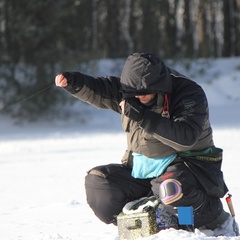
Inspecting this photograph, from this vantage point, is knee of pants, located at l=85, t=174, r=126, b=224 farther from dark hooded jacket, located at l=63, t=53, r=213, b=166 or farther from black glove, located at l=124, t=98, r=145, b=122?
black glove, located at l=124, t=98, r=145, b=122

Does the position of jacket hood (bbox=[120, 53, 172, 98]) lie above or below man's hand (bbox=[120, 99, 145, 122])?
above

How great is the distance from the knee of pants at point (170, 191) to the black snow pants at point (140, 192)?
12 mm

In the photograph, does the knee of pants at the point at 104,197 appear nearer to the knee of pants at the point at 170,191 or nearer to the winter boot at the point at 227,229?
the knee of pants at the point at 170,191

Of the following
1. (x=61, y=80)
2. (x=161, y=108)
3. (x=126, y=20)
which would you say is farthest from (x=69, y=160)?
(x=126, y=20)

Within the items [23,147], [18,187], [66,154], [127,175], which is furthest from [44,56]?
[127,175]

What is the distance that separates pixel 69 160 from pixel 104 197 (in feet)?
16.8

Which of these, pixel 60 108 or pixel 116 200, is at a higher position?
pixel 60 108

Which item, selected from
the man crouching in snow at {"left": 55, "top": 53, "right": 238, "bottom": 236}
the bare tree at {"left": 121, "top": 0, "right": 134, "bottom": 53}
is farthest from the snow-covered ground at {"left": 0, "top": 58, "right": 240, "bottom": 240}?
the bare tree at {"left": 121, "top": 0, "right": 134, "bottom": 53}

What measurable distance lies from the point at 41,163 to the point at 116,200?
199 inches

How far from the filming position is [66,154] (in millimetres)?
9961

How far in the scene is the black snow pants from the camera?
12.7ft

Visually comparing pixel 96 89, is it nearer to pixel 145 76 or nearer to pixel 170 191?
pixel 145 76

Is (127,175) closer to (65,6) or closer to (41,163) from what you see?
(41,163)

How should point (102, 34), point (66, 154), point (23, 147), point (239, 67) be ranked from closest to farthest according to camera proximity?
point (66, 154)
point (23, 147)
point (239, 67)
point (102, 34)
